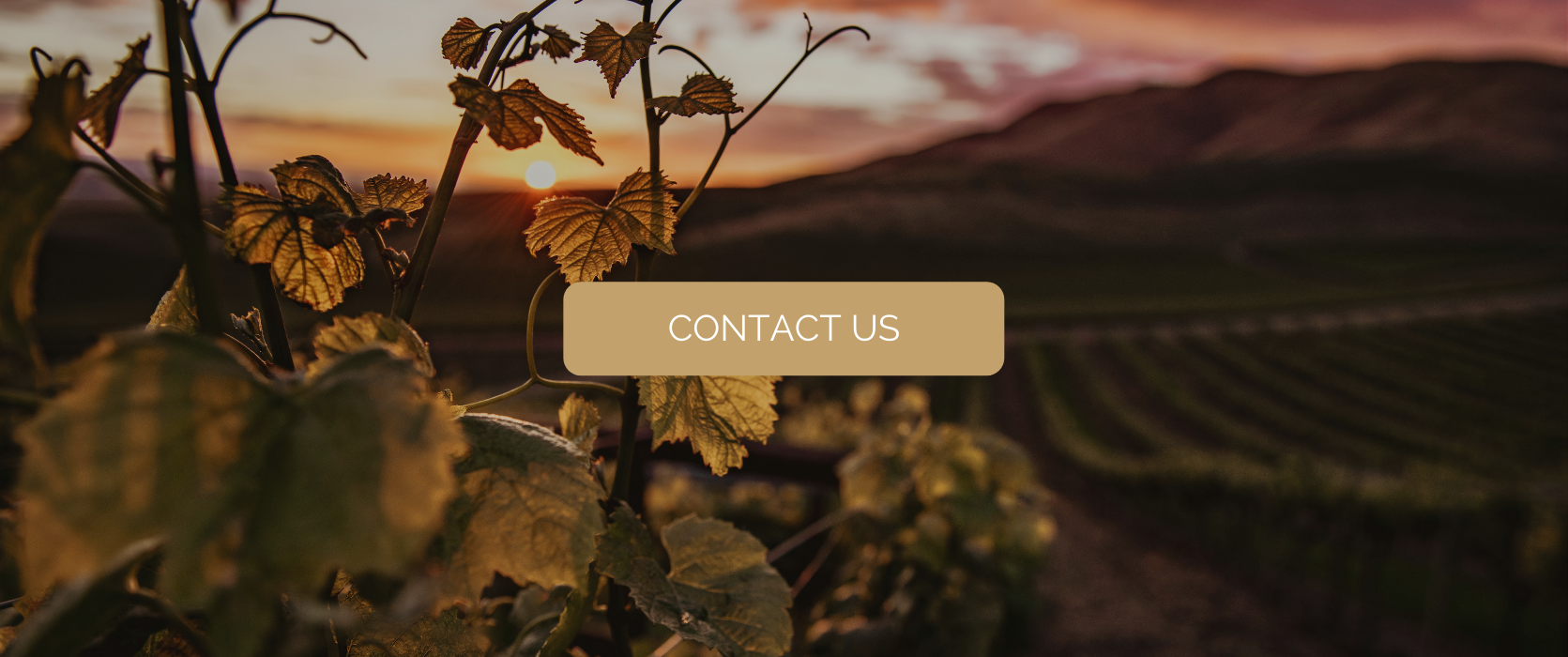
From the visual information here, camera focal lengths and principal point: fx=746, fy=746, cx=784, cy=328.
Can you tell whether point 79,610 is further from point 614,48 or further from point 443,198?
point 614,48

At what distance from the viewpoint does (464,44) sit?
0.73 metres

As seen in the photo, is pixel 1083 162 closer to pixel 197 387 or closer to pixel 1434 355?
pixel 1434 355

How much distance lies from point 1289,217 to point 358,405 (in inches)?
4710

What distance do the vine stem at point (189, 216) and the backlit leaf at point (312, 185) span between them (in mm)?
209

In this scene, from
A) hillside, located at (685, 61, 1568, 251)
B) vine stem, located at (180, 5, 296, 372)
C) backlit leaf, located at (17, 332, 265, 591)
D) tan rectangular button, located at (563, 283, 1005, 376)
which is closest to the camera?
backlit leaf, located at (17, 332, 265, 591)

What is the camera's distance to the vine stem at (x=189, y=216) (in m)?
0.44

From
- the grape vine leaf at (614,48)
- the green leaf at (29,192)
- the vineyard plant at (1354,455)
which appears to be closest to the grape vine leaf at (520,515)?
the green leaf at (29,192)

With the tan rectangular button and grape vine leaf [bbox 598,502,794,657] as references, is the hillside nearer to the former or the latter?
the tan rectangular button

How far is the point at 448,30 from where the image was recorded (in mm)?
732

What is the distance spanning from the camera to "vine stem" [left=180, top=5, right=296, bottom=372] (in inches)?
20.6

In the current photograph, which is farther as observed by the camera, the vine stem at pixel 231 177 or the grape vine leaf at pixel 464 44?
the grape vine leaf at pixel 464 44

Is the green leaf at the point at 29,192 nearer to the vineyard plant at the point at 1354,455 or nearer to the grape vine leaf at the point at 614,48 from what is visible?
the grape vine leaf at the point at 614,48

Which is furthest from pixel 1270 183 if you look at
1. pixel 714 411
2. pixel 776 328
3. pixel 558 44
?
pixel 558 44

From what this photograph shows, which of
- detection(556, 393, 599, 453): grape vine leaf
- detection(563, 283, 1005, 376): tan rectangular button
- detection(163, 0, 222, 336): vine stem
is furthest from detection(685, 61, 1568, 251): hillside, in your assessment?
detection(163, 0, 222, 336): vine stem
